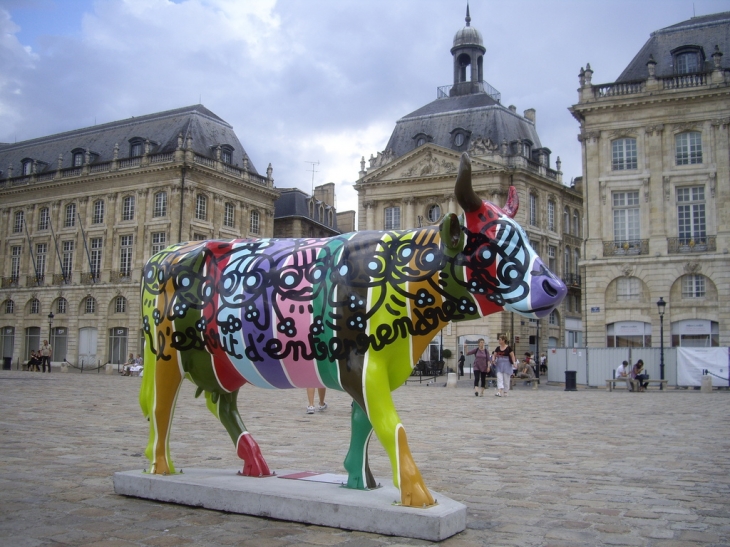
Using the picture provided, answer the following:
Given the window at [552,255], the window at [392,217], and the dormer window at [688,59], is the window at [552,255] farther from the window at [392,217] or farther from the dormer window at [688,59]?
the dormer window at [688,59]

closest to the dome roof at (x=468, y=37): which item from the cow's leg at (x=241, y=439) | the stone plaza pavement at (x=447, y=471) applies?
the stone plaza pavement at (x=447, y=471)

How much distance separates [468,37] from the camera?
52562 mm

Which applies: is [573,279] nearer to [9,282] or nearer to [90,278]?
[90,278]

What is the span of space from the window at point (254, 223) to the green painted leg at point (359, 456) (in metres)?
45.9

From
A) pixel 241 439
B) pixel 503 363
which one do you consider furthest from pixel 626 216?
pixel 241 439

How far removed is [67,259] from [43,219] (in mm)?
3854

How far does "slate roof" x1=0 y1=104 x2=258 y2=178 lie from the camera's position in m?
48.6

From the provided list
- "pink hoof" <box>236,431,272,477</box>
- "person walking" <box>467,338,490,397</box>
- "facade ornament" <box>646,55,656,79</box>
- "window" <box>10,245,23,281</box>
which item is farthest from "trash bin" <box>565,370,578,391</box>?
"window" <box>10,245,23,281</box>

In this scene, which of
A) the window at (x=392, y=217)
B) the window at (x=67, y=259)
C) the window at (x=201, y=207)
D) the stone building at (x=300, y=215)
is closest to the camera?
the window at (x=201, y=207)

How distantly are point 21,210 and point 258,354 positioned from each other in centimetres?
5253

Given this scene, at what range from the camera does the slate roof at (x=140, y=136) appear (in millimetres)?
48594

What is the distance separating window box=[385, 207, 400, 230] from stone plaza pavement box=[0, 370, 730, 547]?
3456 cm

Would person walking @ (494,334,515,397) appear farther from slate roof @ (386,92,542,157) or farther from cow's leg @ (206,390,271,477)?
slate roof @ (386,92,542,157)

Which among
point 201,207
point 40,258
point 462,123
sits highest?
point 462,123
